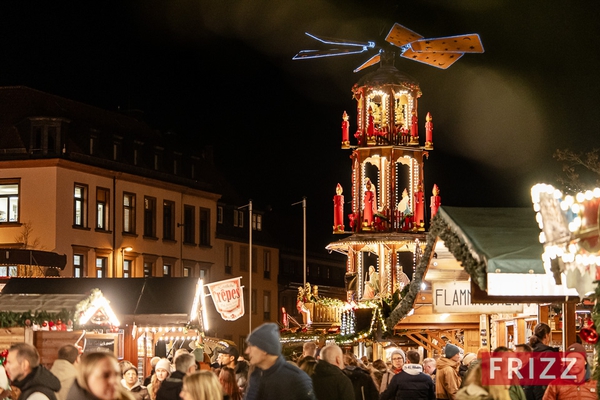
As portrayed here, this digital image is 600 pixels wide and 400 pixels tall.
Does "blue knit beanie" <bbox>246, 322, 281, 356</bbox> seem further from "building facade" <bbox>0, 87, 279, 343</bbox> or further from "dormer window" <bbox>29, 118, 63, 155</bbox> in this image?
"dormer window" <bbox>29, 118, 63, 155</bbox>

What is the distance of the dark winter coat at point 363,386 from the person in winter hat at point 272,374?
5673 mm

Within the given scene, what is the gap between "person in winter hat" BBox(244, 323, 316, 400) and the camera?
32.1 feet

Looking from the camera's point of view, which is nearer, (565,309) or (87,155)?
(565,309)

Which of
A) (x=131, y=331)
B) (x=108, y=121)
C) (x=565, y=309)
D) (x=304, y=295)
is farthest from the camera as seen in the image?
(x=108, y=121)

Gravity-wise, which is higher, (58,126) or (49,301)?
(58,126)

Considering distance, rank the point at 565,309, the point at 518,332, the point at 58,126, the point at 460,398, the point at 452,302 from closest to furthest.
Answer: the point at 460,398 → the point at 565,309 → the point at 452,302 → the point at 518,332 → the point at 58,126

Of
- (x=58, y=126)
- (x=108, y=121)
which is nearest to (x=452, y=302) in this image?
(x=58, y=126)

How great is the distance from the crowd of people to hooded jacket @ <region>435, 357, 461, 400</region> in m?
0.01

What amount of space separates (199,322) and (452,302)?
14712mm

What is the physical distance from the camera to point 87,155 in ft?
200

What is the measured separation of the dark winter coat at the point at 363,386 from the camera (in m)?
15.5

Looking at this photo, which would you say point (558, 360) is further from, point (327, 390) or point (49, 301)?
point (49, 301)

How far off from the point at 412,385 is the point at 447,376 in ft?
4.56

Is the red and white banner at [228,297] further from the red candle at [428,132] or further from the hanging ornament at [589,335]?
the hanging ornament at [589,335]
